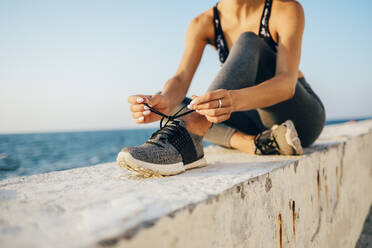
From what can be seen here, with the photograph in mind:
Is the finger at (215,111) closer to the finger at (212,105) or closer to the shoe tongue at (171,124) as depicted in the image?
the finger at (212,105)

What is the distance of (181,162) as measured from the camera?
104cm

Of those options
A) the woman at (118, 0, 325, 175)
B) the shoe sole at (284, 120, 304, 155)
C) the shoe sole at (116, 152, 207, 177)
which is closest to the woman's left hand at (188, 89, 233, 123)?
the woman at (118, 0, 325, 175)

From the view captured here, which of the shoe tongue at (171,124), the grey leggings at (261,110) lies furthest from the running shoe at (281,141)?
the shoe tongue at (171,124)

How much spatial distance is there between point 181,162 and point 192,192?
34 cm

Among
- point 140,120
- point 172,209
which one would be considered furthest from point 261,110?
point 172,209

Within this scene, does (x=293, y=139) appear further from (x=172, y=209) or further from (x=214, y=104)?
(x=172, y=209)

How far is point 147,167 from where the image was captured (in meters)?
0.93

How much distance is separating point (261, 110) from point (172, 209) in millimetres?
1339

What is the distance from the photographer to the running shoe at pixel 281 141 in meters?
1.28

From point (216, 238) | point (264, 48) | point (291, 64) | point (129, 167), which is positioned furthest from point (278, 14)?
point (216, 238)

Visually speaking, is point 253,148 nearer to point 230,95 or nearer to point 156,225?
point 230,95

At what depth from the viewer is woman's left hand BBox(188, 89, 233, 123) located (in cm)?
102

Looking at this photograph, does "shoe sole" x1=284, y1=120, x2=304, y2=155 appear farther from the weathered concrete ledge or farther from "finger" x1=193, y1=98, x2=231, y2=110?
"finger" x1=193, y1=98, x2=231, y2=110

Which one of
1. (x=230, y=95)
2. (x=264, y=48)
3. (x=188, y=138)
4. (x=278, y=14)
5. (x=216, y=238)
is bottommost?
(x=216, y=238)
